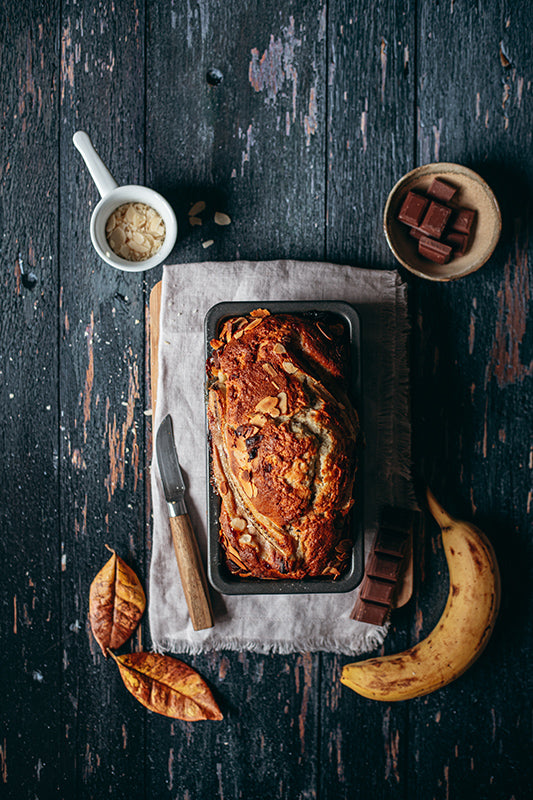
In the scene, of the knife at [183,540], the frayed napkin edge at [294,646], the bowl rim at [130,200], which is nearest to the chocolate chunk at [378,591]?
the frayed napkin edge at [294,646]

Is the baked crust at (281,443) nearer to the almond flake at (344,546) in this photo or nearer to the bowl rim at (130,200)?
the almond flake at (344,546)

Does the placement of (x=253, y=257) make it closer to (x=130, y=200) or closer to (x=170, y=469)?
(x=130, y=200)

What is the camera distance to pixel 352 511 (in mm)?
1427

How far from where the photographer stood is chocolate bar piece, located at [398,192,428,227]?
1591 mm

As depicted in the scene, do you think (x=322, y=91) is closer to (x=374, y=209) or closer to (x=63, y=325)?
(x=374, y=209)

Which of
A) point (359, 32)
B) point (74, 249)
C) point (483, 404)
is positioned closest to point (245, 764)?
point (483, 404)

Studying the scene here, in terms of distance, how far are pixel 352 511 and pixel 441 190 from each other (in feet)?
3.14

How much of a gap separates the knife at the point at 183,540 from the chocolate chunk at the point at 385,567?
0.51 m

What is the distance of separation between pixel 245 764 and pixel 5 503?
114 centimetres

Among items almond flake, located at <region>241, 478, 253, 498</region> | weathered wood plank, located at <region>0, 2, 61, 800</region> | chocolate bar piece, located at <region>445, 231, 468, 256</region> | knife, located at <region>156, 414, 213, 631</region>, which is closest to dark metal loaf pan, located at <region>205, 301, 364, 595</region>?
almond flake, located at <region>241, 478, 253, 498</region>

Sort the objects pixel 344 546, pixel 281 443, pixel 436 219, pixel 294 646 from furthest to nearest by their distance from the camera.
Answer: pixel 294 646 < pixel 436 219 < pixel 344 546 < pixel 281 443

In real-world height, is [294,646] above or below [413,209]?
below

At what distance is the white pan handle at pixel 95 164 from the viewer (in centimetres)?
159

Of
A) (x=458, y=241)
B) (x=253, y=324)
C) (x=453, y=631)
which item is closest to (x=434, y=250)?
(x=458, y=241)
